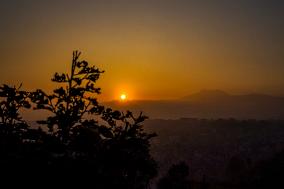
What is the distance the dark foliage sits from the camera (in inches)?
429

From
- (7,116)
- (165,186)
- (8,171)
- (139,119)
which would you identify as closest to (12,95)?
(7,116)

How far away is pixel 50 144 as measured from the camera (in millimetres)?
12648

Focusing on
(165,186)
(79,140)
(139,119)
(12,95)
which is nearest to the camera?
(79,140)

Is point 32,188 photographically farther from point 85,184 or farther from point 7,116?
point 7,116

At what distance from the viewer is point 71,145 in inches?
537

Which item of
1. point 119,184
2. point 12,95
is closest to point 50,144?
point 119,184

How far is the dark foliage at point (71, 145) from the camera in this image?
1089cm

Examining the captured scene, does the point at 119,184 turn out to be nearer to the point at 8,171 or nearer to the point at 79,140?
the point at 79,140

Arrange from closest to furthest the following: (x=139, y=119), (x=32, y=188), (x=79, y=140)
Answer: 1. (x=32, y=188)
2. (x=79, y=140)
3. (x=139, y=119)

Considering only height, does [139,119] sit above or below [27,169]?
above

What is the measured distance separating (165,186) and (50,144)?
67.1 m

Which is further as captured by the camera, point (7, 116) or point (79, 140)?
point (7, 116)

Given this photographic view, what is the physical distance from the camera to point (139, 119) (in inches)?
715

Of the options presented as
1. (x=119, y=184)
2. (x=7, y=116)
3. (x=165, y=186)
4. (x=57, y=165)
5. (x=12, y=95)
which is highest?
(x=12, y=95)
